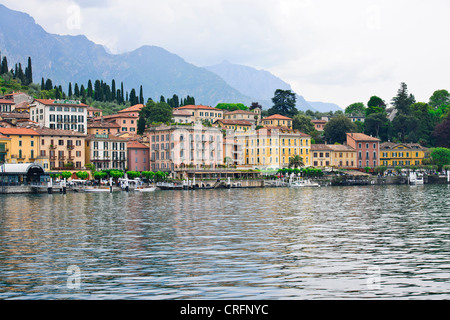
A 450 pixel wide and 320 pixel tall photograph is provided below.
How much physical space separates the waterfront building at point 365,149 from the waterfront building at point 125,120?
192 ft

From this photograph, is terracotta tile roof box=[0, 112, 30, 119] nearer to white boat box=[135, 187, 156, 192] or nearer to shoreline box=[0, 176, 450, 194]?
shoreline box=[0, 176, 450, 194]

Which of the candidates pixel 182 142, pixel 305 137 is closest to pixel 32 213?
pixel 182 142

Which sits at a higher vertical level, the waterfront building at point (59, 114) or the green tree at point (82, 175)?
the waterfront building at point (59, 114)

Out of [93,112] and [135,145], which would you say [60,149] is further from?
Answer: [93,112]

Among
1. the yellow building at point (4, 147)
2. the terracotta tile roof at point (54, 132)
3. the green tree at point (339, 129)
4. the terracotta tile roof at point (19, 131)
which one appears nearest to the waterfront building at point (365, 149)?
the green tree at point (339, 129)

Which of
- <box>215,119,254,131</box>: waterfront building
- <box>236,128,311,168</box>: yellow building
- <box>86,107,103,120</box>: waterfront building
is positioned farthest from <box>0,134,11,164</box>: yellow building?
<box>215,119,254,131</box>: waterfront building

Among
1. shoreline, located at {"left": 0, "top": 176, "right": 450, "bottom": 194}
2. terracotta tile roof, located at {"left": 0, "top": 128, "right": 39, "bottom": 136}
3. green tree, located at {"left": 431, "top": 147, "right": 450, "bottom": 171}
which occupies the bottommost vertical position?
shoreline, located at {"left": 0, "top": 176, "right": 450, "bottom": 194}

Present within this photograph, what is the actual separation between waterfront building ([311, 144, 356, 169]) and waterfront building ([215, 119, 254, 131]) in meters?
25.3

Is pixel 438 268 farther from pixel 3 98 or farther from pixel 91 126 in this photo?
pixel 3 98

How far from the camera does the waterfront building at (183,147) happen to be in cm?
12912

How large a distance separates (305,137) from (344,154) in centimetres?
1370

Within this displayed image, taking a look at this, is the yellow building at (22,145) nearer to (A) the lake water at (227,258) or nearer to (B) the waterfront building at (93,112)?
(B) the waterfront building at (93,112)

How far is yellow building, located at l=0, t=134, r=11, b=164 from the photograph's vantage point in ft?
363

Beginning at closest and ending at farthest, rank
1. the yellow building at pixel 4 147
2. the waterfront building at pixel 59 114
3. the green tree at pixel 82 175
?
1. the yellow building at pixel 4 147
2. the green tree at pixel 82 175
3. the waterfront building at pixel 59 114
